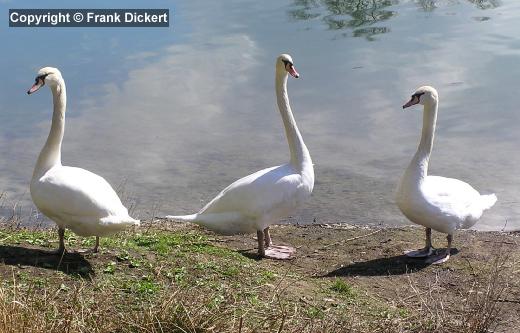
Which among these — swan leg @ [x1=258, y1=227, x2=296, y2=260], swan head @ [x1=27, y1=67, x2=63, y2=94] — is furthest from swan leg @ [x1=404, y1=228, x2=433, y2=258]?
swan head @ [x1=27, y1=67, x2=63, y2=94]

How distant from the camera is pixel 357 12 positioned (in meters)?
19.9

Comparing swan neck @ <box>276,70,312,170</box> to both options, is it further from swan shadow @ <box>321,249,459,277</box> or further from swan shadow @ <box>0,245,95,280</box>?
swan shadow @ <box>0,245,95,280</box>

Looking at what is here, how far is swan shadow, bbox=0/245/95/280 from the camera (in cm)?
623

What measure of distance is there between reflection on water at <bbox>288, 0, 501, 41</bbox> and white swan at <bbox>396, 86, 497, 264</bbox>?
1015 cm

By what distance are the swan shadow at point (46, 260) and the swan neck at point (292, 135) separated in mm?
2264

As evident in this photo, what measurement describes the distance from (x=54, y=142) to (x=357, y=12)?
1363 cm

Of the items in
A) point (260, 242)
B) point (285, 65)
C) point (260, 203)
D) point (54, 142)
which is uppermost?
point (285, 65)

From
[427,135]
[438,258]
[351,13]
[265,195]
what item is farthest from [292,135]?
[351,13]

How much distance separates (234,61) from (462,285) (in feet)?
32.4

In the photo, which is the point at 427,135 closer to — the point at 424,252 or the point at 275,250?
the point at 424,252

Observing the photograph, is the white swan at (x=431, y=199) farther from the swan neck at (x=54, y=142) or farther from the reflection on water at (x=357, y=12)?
the reflection on water at (x=357, y=12)

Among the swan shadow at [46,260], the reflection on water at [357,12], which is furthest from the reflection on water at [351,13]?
the swan shadow at [46,260]

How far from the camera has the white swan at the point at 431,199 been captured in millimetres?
7523

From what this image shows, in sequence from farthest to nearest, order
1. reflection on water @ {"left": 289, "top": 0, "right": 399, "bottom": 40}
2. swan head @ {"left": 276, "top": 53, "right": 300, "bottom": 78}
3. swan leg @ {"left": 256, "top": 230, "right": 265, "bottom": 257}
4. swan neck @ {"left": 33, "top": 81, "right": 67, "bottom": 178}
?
reflection on water @ {"left": 289, "top": 0, "right": 399, "bottom": 40}, swan head @ {"left": 276, "top": 53, "right": 300, "bottom": 78}, swan leg @ {"left": 256, "top": 230, "right": 265, "bottom": 257}, swan neck @ {"left": 33, "top": 81, "right": 67, "bottom": 178}
